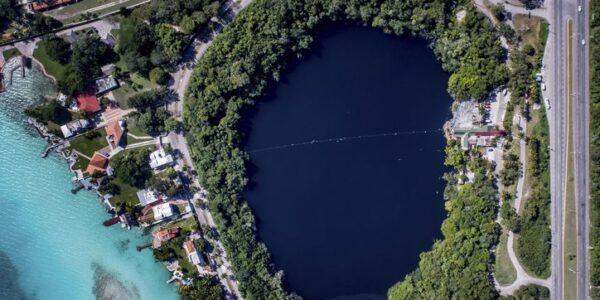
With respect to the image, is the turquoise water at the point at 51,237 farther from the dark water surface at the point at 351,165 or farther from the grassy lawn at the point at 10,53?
the dark water surface at the point at 351,165

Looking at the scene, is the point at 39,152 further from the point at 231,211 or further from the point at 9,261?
the point at 231,211

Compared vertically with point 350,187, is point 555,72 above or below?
above

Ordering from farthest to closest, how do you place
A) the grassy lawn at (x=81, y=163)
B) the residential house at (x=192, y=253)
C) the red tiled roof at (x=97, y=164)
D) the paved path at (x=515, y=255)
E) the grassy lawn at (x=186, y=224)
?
1. the grassy lawn at (x=81, y=163)
2. the grassy lawn at (x=186, y=224)
3. the residential house at (x=192, y=253)
4. the red tiled roof at (x=97, y=164)
5. the paved path at (x=515, y=255)

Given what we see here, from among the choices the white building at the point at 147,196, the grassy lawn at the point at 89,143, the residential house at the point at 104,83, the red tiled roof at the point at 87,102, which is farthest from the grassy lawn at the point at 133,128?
the white building at the point at 147,196

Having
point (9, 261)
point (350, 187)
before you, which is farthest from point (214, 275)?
point (9, 261)

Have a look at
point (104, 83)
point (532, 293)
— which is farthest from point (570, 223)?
point (104, 83)

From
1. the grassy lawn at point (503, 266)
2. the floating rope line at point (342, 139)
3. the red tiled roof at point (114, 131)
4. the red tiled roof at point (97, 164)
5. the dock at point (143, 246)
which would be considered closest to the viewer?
the grassy lawn at point (503, 266)
